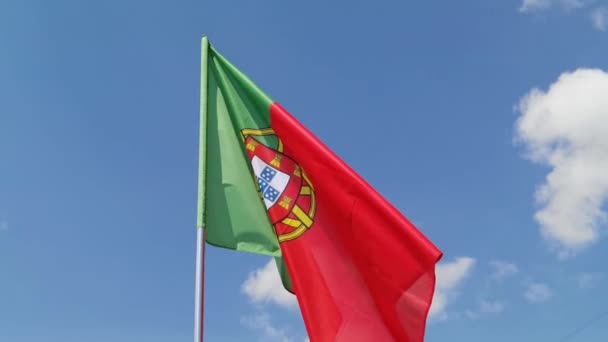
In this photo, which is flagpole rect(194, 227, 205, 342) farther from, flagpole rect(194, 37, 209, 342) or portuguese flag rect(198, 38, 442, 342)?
portuguese flag rect(198, 38, 442, 342)

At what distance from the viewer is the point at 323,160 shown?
10562 millimetres

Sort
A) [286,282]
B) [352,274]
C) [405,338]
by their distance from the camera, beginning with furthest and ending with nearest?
1. [286,282]
2. [352,274]
3. [405,338]

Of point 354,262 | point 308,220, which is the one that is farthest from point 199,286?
point 354,262

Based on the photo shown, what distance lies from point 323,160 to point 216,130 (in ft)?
6.65

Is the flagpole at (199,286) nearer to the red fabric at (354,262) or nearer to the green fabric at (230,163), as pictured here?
the green fabric at (230,163)

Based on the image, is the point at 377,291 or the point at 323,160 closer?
the point at 377,291

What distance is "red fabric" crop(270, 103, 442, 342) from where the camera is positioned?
959cm

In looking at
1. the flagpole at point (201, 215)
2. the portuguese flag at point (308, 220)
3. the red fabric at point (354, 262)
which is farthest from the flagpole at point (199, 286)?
the red fabric at point (354, 262)

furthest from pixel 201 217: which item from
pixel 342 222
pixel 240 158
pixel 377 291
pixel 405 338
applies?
pixel 405 338

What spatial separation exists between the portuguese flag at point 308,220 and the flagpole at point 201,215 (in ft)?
0.07

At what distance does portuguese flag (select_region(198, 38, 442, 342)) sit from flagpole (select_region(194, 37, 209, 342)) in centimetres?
2

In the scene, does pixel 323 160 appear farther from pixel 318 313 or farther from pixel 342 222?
pixel 318 313

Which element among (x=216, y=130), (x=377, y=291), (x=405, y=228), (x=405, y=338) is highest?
(x=216, y=130)

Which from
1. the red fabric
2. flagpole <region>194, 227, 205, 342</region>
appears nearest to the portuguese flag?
the red fabric
